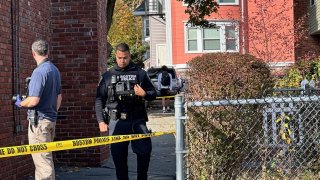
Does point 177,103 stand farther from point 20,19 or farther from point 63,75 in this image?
point 63,75

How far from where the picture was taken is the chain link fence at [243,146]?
17.6 feet

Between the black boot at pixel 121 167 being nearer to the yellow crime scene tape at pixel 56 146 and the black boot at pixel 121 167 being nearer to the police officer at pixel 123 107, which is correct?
the police officer at pixel 123 107

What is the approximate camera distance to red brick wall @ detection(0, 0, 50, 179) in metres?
6.73

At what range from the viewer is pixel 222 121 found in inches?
218

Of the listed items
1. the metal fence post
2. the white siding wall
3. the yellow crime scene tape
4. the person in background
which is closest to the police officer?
the yellow crime scene tape

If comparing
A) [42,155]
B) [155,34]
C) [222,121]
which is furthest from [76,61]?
[155,34]

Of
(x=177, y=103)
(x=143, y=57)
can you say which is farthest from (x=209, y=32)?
(x=177, y=103)

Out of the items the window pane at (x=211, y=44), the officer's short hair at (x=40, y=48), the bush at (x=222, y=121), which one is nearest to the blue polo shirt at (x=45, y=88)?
the officer's short hair at (x=40, y=48)

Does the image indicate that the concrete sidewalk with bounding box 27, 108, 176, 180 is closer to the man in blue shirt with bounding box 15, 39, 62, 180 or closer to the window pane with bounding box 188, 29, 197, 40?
the man in blue shirt with bounding box 15, 39, 62, 180

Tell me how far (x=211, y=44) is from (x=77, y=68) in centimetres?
2087

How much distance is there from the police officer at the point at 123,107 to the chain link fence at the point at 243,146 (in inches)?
28.1

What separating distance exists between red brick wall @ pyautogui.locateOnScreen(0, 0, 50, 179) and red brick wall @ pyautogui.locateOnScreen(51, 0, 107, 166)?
705 mm

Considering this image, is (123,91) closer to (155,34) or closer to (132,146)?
(132,146)

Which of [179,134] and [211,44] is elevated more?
[211,44]
